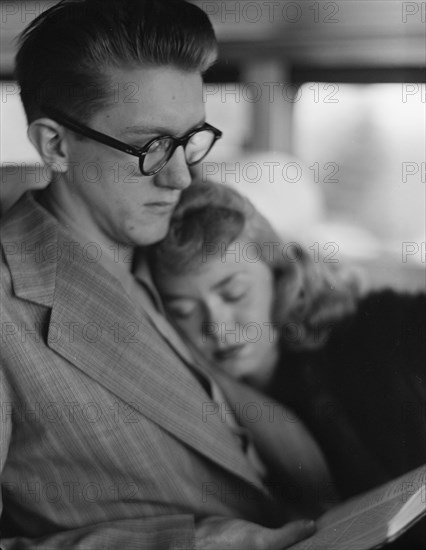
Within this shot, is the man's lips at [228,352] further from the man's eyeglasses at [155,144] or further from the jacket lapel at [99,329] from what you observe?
the man's eyeglasses at [155,144]

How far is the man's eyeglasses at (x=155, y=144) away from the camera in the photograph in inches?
55.0

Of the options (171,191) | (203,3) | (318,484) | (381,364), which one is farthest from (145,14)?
(318,484)

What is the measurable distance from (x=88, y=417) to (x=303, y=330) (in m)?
0.47

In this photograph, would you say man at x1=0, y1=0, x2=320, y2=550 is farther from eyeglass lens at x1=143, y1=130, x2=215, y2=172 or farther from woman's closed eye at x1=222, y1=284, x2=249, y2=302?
woman's closed eye at x1=222, y1=284, x2=249, y2=302

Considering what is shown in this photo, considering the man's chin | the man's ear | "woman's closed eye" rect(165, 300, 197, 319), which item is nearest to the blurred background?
the man's ear

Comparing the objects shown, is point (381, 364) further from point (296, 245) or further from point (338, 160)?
point (338, 160)

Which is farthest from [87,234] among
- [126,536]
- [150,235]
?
[126,536]

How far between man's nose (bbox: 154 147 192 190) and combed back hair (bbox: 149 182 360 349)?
3cm

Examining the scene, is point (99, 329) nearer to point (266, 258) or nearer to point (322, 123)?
point (266, 258)

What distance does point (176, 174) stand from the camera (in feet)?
4.77

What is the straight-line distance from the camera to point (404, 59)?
1.50 meters

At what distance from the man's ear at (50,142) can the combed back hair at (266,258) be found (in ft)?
0.80

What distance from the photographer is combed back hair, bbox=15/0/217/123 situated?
4.48ft

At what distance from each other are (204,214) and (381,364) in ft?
1.59
